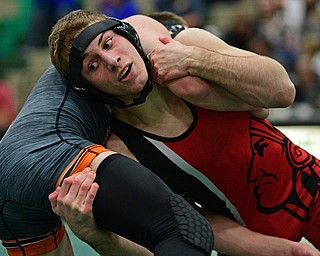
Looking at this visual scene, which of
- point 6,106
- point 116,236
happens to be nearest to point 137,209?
point 116,236

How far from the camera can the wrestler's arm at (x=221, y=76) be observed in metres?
2.45

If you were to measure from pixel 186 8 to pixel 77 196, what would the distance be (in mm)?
3603

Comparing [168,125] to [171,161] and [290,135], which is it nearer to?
[171,161]

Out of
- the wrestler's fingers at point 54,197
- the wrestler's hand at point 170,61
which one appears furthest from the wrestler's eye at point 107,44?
the wrestler's fingers at point 54,197

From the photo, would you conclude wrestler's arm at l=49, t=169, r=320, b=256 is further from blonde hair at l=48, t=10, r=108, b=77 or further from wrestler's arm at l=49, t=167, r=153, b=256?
blonde hair at l=48, t=10, r=108, b=77

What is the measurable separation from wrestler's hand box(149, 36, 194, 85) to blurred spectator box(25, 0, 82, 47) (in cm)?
310

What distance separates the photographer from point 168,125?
262cm

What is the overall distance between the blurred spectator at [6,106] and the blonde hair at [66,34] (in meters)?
A: 2.05

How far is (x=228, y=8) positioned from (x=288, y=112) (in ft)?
3.91

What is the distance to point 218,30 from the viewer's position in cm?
590

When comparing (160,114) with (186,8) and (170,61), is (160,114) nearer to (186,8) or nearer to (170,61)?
(170,61)

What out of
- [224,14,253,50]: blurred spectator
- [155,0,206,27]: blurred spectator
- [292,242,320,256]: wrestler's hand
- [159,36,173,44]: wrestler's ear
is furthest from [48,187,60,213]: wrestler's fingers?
[224,14,253,50]: blurred spectator

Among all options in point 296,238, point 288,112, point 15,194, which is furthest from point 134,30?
point 288,112

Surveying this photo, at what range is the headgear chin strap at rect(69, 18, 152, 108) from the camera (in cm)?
242
